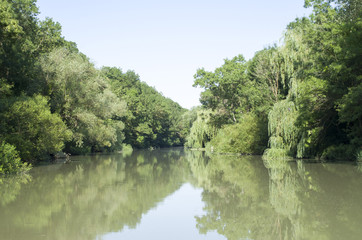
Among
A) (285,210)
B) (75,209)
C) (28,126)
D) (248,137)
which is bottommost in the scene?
(75,209)

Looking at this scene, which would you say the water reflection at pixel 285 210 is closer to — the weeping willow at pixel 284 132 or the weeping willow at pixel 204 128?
the weeping willow at pixel 284 132

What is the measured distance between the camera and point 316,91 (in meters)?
19.9

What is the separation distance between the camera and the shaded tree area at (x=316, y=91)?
728 inches

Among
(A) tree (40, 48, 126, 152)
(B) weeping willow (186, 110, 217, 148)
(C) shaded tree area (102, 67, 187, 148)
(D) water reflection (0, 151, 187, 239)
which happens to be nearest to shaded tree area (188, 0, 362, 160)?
(D) water reflection (0, 151, 187, 239)

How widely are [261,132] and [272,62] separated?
686 centimetres

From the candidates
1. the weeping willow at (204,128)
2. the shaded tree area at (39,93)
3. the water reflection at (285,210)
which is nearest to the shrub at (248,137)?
the weeping willow at (204,128)

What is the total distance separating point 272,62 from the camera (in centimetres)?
2819

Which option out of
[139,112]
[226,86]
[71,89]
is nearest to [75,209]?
[71,89]

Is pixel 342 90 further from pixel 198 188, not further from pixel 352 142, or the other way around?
pixel 198 188

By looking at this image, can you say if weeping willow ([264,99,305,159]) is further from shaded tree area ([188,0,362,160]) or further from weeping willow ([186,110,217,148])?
weeping willow ([186,110,217,148])

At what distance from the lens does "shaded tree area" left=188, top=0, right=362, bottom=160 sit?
18.5 m

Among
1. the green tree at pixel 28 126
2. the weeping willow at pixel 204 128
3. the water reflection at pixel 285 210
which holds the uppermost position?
the weeping willow at pixel 204 128

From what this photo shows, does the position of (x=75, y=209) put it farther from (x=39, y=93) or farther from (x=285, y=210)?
(x=39, y=93)

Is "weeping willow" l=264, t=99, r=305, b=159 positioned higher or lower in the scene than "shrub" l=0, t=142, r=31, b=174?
higher
